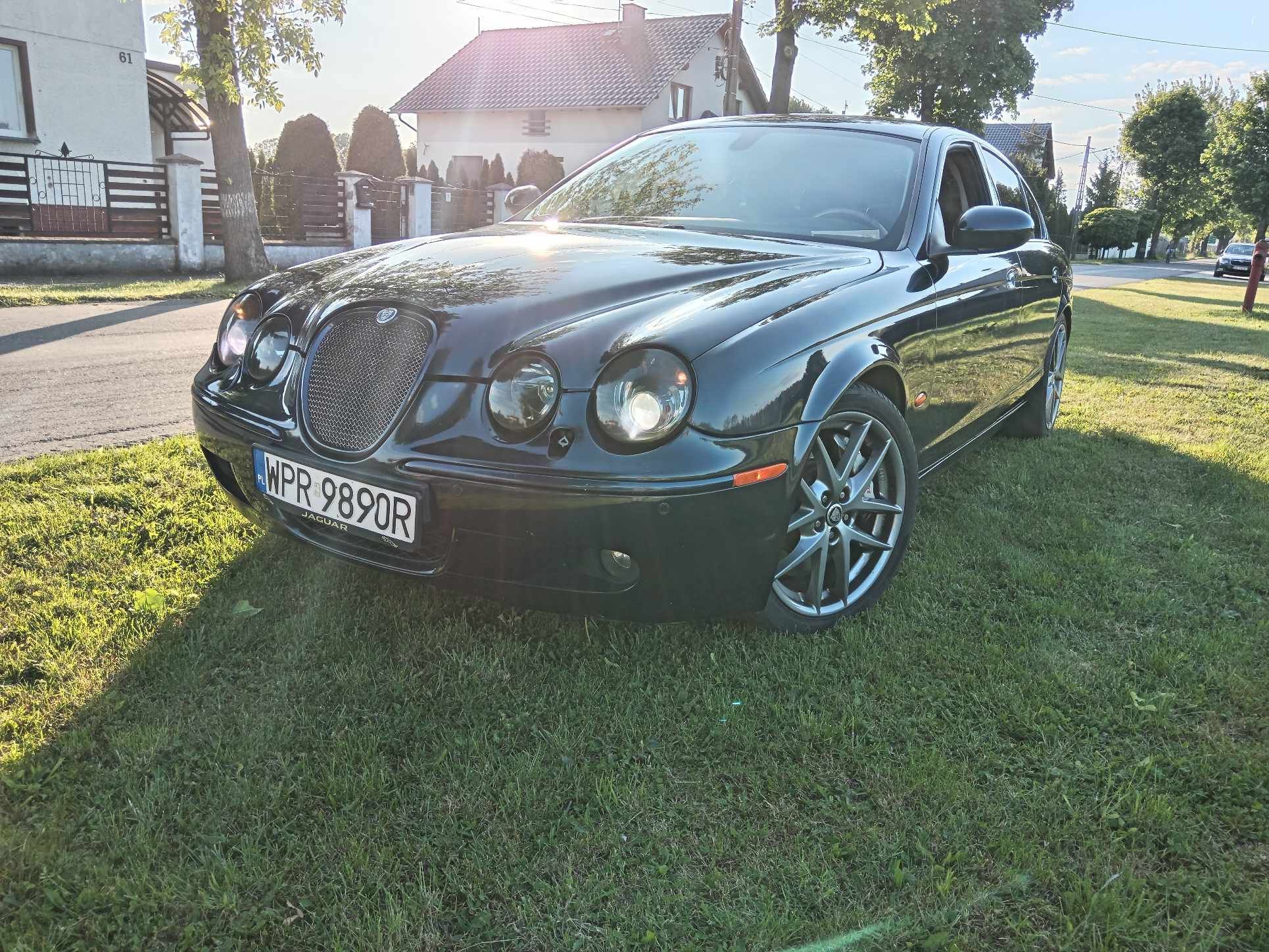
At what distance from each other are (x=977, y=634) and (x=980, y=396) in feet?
4.58

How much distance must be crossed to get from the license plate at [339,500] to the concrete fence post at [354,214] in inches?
654

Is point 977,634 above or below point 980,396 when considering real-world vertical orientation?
below

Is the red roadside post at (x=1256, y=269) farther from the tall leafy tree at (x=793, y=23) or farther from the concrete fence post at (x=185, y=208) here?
the concrete fence post at (x=185, y=208)

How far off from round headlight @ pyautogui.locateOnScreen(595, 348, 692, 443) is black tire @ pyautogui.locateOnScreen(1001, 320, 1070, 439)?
3357 mm

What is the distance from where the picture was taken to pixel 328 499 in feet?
7.84

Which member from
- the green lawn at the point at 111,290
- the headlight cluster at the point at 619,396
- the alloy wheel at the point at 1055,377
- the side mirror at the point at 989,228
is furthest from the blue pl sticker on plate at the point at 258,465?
the green lawn at the point at 111,290

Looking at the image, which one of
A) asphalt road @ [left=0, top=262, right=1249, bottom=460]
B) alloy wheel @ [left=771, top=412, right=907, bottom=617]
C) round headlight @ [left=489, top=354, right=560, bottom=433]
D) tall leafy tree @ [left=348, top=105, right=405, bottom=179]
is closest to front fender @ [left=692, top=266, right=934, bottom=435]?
alloy wheel @ [left=771, top=412, right=907, bottom=617]

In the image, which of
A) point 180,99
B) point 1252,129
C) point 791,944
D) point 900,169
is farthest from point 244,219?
point 1252,129

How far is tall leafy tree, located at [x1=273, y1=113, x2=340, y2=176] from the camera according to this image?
22.6 meters

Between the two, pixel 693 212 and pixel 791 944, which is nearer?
pixel 791 944

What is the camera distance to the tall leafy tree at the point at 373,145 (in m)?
28.8

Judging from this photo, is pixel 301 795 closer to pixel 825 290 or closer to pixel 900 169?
pixel 825 290

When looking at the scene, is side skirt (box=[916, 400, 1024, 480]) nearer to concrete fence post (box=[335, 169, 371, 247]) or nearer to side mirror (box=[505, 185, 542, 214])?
side mirror (box=[505, 185, 542, 214])

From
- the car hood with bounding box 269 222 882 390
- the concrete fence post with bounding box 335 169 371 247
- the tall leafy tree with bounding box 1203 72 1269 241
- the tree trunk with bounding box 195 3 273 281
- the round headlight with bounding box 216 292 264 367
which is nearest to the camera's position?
the car hood with bounding box 269 222 882 390
